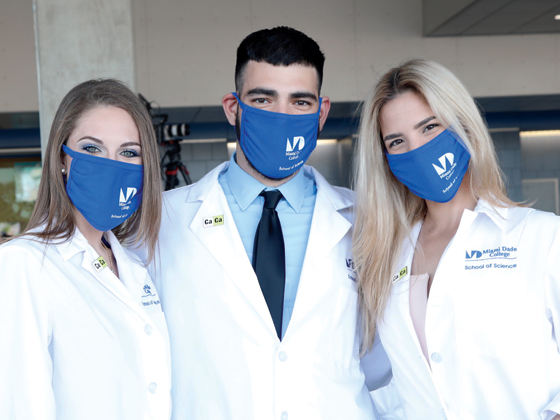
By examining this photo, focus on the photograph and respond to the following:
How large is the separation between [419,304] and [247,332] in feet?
1.72

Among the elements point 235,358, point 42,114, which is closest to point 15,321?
point 235,358

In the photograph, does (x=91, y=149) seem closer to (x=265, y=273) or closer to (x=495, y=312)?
(x=265, y=273)

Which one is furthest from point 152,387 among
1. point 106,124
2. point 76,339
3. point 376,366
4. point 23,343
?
point 376,366

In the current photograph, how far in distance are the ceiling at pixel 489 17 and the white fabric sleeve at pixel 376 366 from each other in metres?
4.33

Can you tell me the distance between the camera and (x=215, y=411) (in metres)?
1.53

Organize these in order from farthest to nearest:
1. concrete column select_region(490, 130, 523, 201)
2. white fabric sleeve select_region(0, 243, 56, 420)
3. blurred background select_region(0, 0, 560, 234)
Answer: concrete column select_region(490, 130, 523, 201)
blurred background select_region(0, 0, 560, 234)
white fabric sleeve select_region(0, 243, 56, 420)

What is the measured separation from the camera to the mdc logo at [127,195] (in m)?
1.45

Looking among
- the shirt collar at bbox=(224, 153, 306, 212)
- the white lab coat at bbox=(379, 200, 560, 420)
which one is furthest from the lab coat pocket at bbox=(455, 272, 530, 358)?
the shirt collar at bbox=(224, 153, 306, 212)

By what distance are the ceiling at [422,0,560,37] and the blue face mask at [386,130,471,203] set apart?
4.16 metres

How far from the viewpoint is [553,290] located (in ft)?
4.41

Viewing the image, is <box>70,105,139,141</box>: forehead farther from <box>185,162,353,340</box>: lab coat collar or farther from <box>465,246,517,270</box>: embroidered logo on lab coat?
<box>465,246,517,270</box>: embroidered logo on lab coat

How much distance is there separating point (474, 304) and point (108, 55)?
292 cm

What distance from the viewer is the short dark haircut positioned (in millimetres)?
1677

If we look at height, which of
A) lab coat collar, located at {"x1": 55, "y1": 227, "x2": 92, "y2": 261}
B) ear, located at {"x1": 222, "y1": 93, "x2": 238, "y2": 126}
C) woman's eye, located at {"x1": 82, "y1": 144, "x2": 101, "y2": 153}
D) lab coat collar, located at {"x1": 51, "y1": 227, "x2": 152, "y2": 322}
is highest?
ear, located at {"x1": 222, "y1": 93, "x2": 238, "y2": 126}
